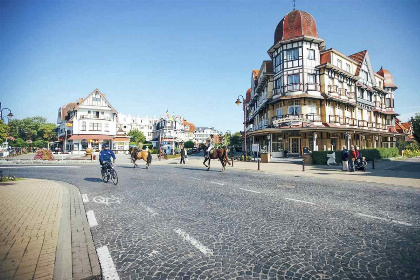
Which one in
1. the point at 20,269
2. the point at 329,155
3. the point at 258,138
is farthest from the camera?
the point at 258,138

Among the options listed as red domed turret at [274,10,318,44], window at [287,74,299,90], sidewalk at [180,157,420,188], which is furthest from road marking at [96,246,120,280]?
red domed turret at [274,10,318,44]

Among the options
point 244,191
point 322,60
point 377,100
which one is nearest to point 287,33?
point 322,60

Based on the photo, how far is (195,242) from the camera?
3857 millimetres

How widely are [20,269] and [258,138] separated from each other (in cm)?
3780

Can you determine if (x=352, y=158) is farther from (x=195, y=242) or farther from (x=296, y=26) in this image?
(x=296, y=26)

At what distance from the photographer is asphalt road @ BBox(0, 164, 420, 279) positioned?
3.00 m

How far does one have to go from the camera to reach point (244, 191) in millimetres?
8359

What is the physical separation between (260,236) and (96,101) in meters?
48.4

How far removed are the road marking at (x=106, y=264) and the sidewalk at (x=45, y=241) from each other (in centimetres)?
8

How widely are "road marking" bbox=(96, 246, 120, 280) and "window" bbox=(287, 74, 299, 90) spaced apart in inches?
1146

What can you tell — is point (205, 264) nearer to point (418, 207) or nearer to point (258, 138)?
point (418, 207)

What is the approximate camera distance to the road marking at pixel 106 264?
290 centimetres

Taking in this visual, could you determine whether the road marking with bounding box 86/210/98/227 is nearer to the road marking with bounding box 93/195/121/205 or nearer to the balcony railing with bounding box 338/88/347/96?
the road marking with bounding box 93/195/121/205

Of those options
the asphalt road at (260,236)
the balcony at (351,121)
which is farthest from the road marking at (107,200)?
the balcony at (351,121)
